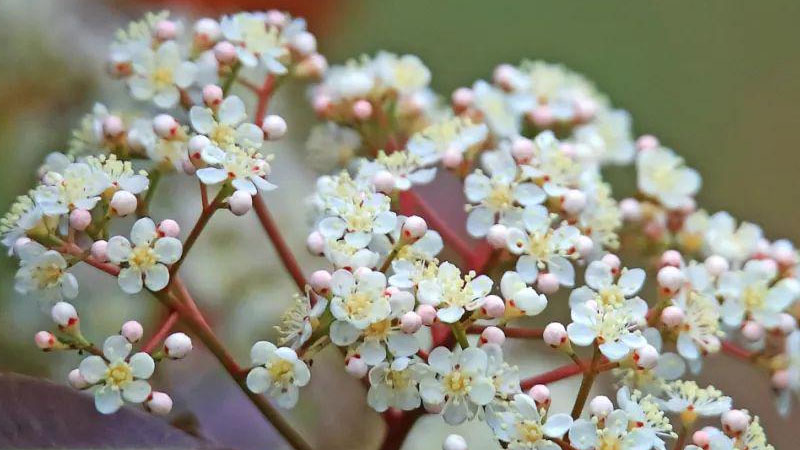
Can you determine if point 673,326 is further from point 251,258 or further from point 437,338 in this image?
point 251,258

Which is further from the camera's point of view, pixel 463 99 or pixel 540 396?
pixel 463 99

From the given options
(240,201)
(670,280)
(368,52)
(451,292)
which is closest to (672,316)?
(670,280)

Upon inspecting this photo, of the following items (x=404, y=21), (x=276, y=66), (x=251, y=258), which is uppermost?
(x=276, y=66)

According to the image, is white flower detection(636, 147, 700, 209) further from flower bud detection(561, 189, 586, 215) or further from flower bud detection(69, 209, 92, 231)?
flower bud detection(69, 209, 92, 231)

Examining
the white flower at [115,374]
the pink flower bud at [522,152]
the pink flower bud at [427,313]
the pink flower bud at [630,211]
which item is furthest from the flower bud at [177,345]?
the pink flower bud at [630,211]

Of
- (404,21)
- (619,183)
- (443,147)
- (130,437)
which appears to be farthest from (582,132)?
(404,21)

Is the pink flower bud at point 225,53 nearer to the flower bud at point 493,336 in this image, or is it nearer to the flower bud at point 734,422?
the flower bud at point 493,336

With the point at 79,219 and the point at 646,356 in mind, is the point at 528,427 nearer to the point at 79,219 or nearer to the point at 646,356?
the point at 646,356
